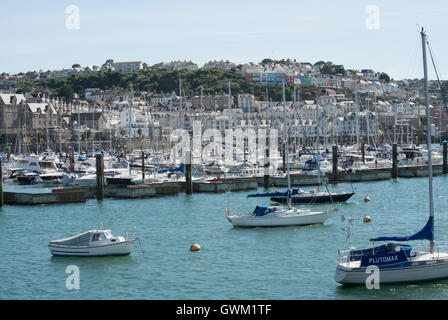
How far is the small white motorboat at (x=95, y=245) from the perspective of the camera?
27.4 meters

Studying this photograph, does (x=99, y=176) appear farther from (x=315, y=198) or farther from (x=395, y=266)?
(x=395, y=266)

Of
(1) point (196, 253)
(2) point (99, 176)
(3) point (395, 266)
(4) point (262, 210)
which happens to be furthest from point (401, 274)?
(2) point (99, 176)

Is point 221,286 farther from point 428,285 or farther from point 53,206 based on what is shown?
point 53,206

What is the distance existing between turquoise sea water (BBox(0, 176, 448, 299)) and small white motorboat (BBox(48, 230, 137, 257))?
33 cm

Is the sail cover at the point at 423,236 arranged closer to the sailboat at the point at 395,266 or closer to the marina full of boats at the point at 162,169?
the sailboat at the point at 395,266

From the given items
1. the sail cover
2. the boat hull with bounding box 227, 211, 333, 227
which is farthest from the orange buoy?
the sail cover

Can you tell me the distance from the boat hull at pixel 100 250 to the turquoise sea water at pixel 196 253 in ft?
0.90

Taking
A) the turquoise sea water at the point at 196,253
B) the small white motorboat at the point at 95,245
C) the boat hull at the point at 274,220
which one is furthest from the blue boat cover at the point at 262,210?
the small white motorboat at the point at 95,245

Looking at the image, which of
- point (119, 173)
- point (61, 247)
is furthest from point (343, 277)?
point (119, 173)

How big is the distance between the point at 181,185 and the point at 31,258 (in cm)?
2516

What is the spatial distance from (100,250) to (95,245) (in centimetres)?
28

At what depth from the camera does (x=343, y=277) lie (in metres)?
21.9

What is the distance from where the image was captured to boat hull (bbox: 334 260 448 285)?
859 inches
